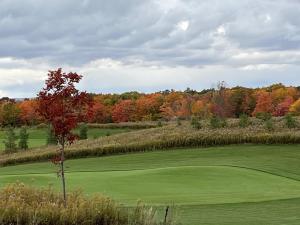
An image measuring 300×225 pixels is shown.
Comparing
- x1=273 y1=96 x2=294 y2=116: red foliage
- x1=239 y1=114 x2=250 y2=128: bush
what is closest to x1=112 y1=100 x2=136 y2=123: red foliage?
x1=273 y1=96 x2=294 y2=116: red foliage

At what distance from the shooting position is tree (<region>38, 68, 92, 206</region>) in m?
14.9

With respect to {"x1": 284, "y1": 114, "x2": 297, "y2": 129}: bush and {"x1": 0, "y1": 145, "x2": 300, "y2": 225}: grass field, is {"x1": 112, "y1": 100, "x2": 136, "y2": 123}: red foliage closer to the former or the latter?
{"x1": 284, "y1": 114, "x2": 297, "y2": 129}: bush

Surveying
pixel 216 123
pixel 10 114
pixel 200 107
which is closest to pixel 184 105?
pixel 200 107

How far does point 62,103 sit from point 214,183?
46.4 ft

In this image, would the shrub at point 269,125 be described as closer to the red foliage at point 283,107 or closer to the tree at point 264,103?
the tree at point 264,103

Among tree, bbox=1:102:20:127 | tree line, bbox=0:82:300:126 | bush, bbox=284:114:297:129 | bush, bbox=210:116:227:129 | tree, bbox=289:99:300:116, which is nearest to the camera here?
bush, bbox=284:114:297:129

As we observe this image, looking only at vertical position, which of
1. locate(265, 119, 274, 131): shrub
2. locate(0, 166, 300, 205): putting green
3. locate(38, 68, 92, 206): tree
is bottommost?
locate(0, 166, 300, 205): putting green

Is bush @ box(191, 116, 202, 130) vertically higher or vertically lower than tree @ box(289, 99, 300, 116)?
lower

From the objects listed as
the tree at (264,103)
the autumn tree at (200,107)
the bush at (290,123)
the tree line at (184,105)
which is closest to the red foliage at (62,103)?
the bush at (290,123)

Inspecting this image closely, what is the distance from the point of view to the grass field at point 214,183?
17.5m

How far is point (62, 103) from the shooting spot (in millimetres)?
15086

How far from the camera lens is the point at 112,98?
134500mm

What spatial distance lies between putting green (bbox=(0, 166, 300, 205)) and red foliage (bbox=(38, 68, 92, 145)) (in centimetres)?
647

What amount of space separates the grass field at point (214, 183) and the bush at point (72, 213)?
1651mm
